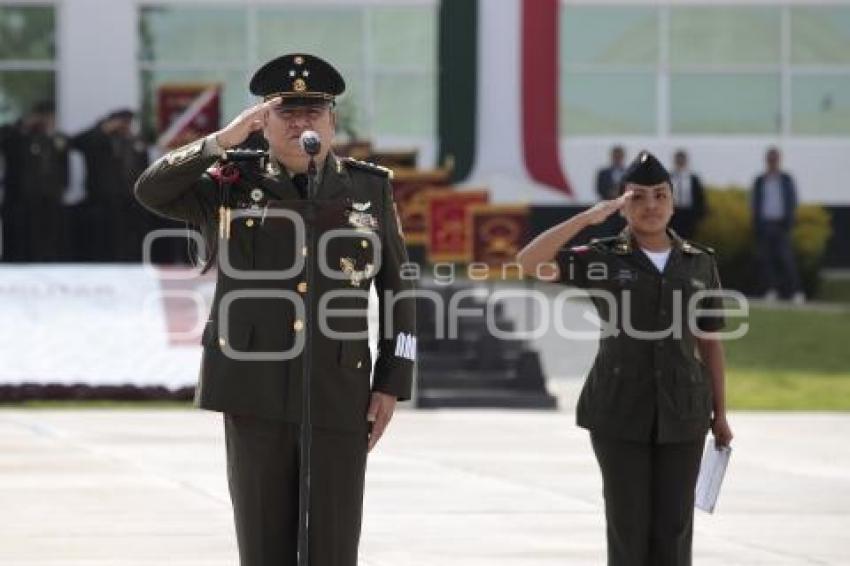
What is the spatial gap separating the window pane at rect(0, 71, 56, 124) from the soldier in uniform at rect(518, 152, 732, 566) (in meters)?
26.0

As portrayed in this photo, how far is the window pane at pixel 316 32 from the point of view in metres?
35.6

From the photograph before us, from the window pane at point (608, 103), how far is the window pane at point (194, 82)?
171 inches

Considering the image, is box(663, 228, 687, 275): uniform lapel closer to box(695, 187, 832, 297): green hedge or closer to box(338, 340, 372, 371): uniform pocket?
box(338, 340, 372, 371): uniform pocket

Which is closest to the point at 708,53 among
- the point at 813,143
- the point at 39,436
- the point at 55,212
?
the point at 813,143

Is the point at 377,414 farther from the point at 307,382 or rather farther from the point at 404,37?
the point at 404,37

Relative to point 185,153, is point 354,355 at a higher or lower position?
lower

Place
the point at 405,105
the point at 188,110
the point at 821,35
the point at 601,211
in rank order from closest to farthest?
the point at 601,211 → the point at 188,110 → the point at 405,105 → the point at 821,35

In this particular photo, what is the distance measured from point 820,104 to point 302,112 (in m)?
A: 30.0

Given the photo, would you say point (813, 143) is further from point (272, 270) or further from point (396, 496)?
point (272, 270)

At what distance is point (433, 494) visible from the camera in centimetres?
1460

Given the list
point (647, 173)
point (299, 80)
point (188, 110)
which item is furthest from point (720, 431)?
point (188, 110)

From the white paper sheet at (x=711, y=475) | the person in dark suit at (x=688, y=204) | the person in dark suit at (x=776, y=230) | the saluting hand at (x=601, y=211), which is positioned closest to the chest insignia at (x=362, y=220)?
the saluting hand at (x=601, y=211)

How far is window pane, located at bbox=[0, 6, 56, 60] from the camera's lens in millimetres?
34875

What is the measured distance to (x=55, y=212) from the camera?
2991 cm
